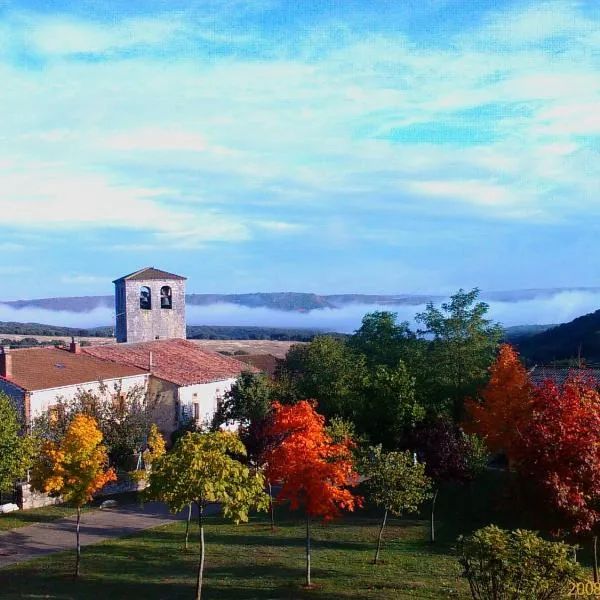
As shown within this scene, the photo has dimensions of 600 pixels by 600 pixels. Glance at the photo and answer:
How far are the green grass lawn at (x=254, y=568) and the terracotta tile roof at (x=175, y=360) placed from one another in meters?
20.3

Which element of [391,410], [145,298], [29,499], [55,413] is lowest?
[29,499]

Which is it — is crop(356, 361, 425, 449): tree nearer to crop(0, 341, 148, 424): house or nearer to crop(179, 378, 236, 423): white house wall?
crop(179, 378, 236, 423): white house wall

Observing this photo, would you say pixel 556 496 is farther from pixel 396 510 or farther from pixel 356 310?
pixel 356 310

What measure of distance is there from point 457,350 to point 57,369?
21965mm

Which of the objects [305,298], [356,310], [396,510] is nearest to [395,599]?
[396,510]

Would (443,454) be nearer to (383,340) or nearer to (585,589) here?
(585,589)

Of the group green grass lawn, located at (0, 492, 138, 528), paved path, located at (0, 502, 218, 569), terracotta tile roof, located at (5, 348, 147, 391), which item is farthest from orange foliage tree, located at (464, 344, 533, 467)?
terracotta tile roof, located at (5, 348, 147, 391)

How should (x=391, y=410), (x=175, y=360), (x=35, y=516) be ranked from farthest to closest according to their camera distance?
(x=175, y=360) < (x=391, y=410) < (x=35, y=516)

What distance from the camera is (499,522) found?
27.5 m

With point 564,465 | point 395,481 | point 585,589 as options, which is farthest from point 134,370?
point 585,589

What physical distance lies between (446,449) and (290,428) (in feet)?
20.2

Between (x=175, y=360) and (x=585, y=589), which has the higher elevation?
(x=175, y=360)

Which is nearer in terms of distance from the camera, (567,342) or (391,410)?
(391,410)

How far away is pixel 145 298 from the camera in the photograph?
209 ft
